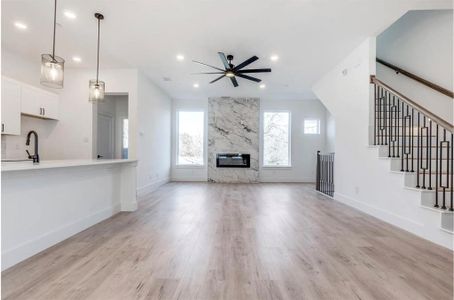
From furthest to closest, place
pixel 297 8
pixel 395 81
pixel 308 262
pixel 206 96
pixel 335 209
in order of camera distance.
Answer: pixel 206 96 < pixel 395 81 < pixel 335 209 < pixel 297 8 < pixel 308 262

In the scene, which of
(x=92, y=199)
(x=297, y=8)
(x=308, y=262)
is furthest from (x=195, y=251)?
(x=297, y=8)

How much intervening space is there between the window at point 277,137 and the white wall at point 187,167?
7.15 feet

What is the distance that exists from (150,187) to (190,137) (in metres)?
2.79

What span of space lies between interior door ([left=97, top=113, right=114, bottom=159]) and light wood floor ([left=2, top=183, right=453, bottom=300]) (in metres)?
3.84

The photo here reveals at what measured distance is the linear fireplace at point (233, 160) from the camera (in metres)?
8.11

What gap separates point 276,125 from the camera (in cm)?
840

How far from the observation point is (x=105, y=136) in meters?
7.05

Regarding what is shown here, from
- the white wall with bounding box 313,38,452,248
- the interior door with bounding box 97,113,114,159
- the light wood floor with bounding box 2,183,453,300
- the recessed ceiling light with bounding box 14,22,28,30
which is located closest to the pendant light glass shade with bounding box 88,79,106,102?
the recessed ceiling light with bounding box 14,22,28,30

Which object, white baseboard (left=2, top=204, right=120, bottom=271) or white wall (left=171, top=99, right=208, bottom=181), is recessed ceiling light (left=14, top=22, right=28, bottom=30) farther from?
white wall (left=171, top=99, right=208, bottom=181)

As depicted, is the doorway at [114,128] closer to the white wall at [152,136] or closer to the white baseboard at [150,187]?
the white wall at [152,136]

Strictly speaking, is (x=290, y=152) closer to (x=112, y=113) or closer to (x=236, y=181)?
(x=236, y=181)

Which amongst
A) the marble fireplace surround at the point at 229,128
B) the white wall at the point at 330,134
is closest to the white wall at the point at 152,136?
the marble fireplace surround at the point at 229,128

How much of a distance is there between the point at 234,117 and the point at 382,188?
5.25 m

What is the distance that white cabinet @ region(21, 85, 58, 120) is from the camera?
14.8ft
